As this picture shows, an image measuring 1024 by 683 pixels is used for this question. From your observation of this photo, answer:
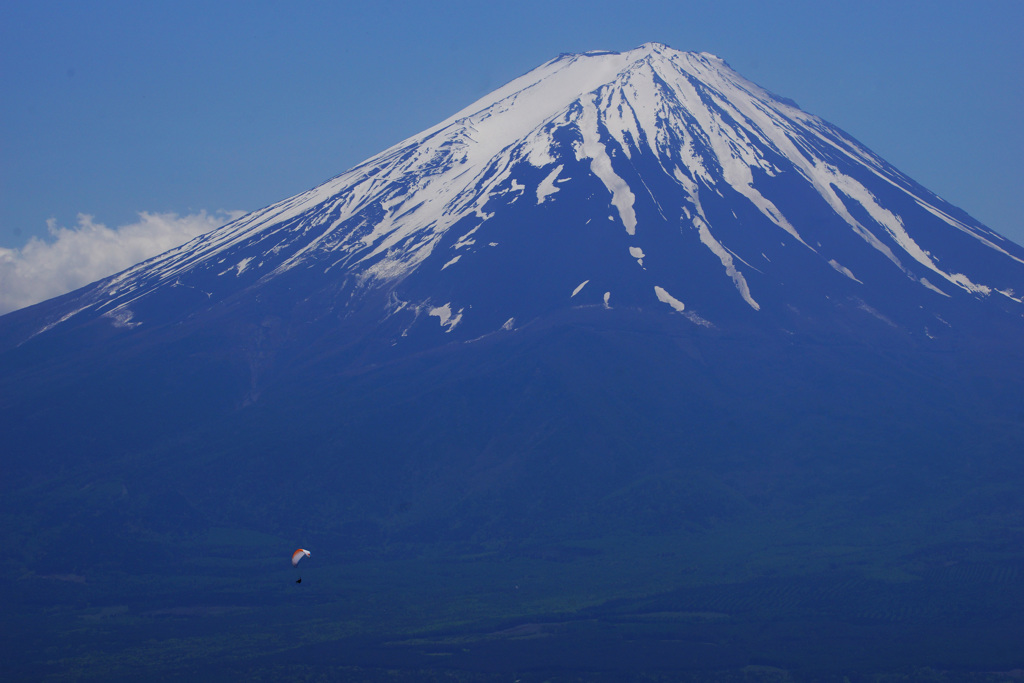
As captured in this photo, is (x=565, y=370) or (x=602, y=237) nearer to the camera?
(x=565, y=370)

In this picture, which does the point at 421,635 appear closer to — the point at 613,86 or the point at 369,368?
the point at 369,368

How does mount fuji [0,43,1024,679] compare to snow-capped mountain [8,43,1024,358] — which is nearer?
mount fuji [0,43,1024,679]

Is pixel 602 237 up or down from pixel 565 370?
up

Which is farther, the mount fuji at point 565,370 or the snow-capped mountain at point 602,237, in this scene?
the snow-capped mountain at point 602,237

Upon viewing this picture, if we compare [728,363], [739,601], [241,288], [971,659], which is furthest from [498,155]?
[971,659]
